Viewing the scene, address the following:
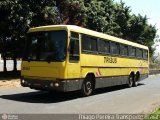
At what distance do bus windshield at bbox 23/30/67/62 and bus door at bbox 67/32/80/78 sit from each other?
0.40 m

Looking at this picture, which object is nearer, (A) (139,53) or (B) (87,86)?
(B) (87,86)

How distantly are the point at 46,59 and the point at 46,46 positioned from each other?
21.5 inches

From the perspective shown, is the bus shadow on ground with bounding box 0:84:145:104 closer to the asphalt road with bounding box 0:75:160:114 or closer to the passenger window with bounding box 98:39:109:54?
the asphalt road with bounding box 0:75:160:114

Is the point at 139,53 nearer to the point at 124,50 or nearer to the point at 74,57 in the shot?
the point at 124,50

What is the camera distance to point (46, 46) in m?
15.7

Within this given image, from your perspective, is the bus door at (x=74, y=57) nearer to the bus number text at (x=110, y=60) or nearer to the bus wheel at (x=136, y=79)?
the bus number text at (x=110, y=60)

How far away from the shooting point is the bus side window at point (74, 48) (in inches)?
615

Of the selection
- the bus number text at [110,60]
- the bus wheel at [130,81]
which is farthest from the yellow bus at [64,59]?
the bus wheel at [130,81]

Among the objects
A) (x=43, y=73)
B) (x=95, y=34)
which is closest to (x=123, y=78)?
(x=95, y=34)

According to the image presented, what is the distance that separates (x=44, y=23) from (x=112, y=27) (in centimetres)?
1445

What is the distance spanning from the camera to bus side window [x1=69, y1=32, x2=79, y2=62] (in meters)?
15.6

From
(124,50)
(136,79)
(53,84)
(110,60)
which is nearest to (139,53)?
(136,79)

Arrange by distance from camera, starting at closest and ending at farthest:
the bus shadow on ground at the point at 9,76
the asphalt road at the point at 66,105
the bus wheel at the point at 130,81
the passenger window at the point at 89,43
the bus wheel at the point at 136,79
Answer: the asphalt road at the point at 66,105 < the passenger window at the point at 89,43 < the bus wheel at the point at 130,81 < the bus wheel at the point at 136,79 < the bus shadow on ground at the point at 9,76

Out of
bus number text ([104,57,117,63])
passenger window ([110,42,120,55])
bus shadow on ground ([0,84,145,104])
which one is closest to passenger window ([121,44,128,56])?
passenger window ([110,42,120,55])
